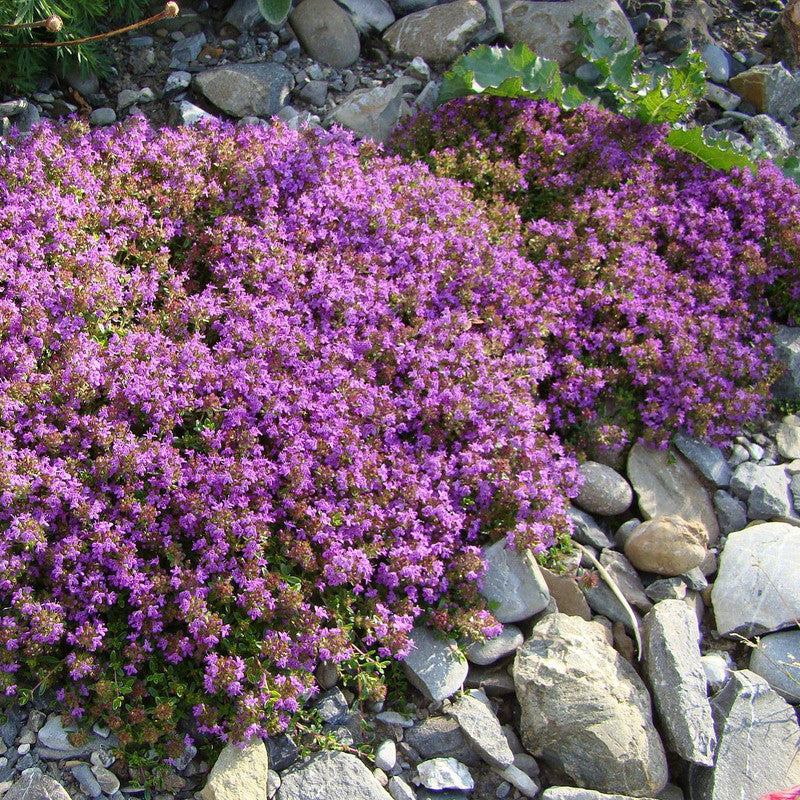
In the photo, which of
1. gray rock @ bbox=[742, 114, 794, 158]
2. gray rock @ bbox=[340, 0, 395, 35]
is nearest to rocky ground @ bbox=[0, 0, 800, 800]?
gray rock @ bbox=[340, 0, 395, 35]

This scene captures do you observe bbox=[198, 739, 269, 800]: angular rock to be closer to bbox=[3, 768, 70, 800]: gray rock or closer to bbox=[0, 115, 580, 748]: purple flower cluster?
bbox=[0, 115, 580, 748]: purple flower cluster

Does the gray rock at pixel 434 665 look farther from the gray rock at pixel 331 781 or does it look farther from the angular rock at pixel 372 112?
the angular rock at pixel 372 112

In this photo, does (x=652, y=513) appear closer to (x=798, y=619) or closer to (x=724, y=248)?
(x=798, y=619)

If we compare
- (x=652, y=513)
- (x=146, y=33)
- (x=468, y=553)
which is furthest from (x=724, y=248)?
(x=146, y=33)

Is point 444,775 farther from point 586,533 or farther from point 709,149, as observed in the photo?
point 709,149

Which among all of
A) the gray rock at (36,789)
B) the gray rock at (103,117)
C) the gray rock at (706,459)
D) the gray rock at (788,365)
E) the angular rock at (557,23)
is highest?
the angular rock at (557,23)

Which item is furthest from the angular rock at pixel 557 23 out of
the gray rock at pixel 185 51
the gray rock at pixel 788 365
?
the gray rock at pixel 788 365

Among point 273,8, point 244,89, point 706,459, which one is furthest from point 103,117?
point 706,459
